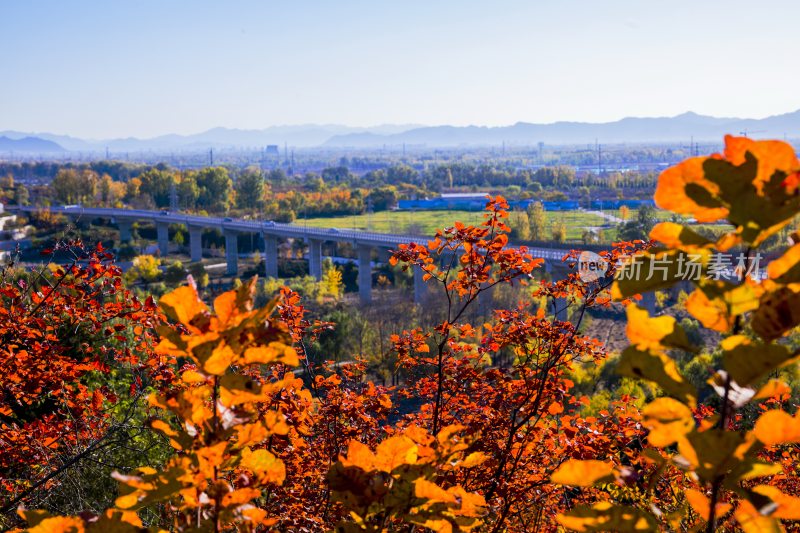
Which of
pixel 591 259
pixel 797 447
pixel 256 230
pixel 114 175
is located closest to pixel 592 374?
pixel 797 447

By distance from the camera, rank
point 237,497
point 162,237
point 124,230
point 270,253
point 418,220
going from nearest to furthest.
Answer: point 237,497 < point 270,253 < point 162,237 < point 124,230 < point 418,220

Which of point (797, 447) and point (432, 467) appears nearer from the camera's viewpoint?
point (432, 467)

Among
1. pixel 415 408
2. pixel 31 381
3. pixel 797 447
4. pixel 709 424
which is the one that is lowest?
pixel 415 408

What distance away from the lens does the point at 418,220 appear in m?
58.3

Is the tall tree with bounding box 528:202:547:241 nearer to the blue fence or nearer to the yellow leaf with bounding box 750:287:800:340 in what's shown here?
the blue fence

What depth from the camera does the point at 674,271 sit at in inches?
45.3

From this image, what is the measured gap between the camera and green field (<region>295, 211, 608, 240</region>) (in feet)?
168

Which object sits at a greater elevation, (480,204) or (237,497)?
(237,497)

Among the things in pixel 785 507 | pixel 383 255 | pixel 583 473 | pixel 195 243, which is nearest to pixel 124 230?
pixel 195 243

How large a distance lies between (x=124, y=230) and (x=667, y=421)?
53821 millimetres

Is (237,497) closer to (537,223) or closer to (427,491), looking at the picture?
(427,491)

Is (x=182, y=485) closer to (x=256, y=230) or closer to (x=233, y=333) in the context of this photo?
(x=233, y=333)

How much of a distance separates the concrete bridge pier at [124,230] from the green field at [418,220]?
12985 mm

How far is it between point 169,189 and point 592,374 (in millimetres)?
57290
